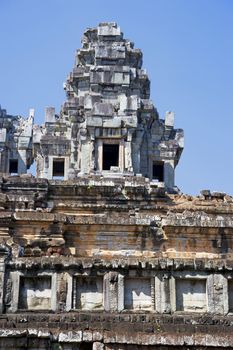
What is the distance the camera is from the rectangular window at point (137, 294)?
11992mm

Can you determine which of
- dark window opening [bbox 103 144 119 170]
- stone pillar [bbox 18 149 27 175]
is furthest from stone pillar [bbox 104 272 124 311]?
stone pillar [bbox 18 149 27 175]

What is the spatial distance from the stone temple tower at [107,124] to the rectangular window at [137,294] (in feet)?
64.1

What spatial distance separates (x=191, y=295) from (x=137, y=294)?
1.08 m

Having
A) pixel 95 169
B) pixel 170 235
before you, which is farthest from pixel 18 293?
pixel 95 169

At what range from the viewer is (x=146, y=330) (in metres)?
10.8

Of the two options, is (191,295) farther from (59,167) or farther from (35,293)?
(59,167)

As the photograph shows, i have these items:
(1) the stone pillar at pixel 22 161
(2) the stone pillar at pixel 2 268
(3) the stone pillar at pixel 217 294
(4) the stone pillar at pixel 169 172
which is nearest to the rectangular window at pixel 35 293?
(2) the stone pillar at pixel 2 268

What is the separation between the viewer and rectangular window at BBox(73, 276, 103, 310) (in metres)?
11.9

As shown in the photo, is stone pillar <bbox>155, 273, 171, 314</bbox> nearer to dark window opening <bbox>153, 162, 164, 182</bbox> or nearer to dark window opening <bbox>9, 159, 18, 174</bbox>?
dark window opening <bbox>153, 162, 164, 182</bbox>

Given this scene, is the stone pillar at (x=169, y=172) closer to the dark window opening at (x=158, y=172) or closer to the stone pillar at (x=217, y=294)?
the dark window opening at (x=158, y=172)

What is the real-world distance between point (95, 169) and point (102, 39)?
10.0m

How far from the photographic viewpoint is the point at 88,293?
12055mm

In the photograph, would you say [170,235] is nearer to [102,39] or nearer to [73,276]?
[73,276]

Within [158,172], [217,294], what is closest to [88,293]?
[217,294]
